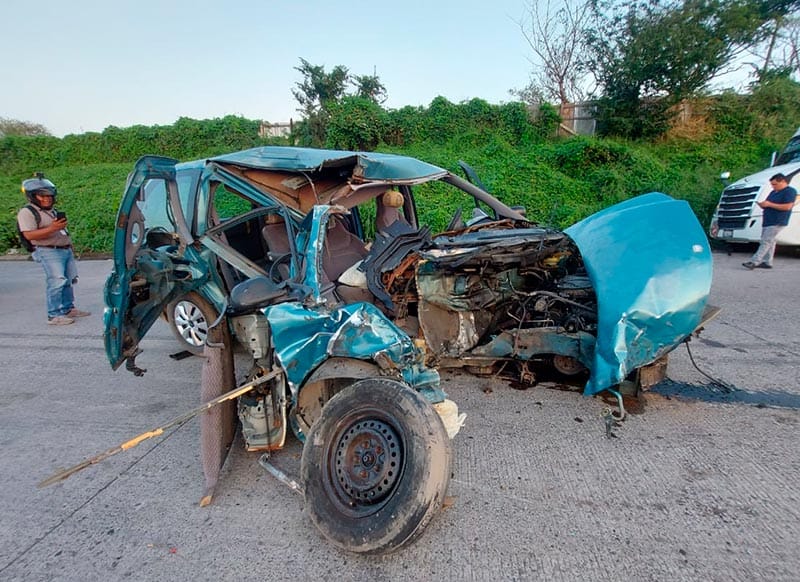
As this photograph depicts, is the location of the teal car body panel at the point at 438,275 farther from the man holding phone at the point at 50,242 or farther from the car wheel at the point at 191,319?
the man holding phone at the point at 50,242

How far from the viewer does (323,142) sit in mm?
17125

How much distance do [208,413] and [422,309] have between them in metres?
1.69

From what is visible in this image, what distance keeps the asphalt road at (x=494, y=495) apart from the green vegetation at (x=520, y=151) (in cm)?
890

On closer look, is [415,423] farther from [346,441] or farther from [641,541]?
[641,541]

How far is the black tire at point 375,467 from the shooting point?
6.30 ft

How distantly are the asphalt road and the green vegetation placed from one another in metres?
8.90

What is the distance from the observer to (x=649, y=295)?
2803mm

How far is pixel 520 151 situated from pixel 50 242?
13440 mm

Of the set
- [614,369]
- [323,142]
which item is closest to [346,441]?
[614,369]

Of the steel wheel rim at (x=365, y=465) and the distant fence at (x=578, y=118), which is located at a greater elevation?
the distant fence at (x=578, y=118)

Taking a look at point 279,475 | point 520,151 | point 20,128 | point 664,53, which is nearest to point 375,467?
point 279,475

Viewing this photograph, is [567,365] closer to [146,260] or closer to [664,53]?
[146,260]

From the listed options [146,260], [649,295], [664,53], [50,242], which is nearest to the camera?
[649,295]

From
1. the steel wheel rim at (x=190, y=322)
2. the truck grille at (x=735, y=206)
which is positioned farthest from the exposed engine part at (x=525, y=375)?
the truck grille at (x=735, y=206)
